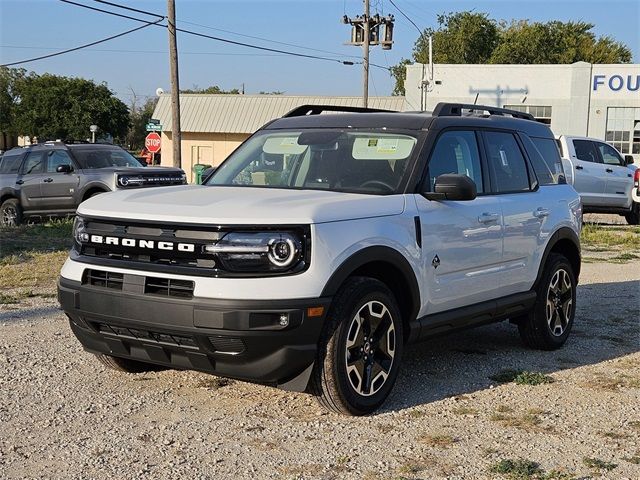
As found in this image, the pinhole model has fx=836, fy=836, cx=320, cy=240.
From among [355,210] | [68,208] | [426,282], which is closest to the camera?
[355,210]

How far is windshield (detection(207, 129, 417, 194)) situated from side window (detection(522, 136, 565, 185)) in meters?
1.81

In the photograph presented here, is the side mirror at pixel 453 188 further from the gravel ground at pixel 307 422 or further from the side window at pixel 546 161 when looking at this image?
the side window at pixel 546 161

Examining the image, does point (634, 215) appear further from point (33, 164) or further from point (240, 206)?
point (240, 206)

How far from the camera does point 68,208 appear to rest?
16.7 metres

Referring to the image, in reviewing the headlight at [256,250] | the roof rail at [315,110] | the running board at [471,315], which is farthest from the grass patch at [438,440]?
the roof rail at [315,110]

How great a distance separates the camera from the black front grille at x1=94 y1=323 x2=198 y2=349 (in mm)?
4664

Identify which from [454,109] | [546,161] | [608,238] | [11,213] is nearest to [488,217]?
[454,109]

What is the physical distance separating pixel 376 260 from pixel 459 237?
975 mm

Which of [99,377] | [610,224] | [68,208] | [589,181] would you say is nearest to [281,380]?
[99,377]

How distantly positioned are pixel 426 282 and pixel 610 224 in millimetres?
15868

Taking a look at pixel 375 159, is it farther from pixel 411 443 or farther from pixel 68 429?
pixel 68 429

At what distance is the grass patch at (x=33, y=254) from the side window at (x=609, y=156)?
1192 centimetres

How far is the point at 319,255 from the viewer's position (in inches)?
183

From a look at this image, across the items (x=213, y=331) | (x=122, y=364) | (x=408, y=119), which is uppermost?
(x=408, y=119)
